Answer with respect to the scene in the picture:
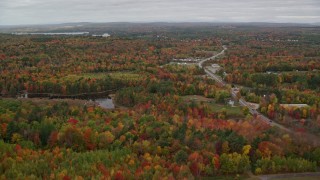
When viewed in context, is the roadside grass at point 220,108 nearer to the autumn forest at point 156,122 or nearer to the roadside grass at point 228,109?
the roadside grass at point 228,109

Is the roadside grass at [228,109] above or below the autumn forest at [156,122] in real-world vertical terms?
below

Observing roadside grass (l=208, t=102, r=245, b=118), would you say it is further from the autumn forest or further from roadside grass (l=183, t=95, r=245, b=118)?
the autumn forest

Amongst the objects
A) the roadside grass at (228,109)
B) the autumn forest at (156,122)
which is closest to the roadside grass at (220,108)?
the roadside grass at (228,109)

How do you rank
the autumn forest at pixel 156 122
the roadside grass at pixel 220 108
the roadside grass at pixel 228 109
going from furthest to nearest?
the roadside grass at pixel 220 108 < the roadside grass at pixel 228 109 < the autumn forest at pixel 156 122

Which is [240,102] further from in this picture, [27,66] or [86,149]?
[27,66]

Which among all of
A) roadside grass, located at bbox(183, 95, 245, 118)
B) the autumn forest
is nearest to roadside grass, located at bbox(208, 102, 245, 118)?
roadside grass, located at bbox(183, 95, 245, 118)

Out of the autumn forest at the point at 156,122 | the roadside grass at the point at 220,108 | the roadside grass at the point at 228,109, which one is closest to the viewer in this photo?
the autumn forest at the point at 156,122

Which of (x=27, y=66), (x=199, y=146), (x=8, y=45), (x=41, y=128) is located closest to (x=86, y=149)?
(x=41, y=128)

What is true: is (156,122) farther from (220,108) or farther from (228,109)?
(220,108)

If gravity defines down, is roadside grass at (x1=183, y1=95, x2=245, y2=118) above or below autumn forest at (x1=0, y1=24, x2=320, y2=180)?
below

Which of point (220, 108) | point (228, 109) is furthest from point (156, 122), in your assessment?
point (220, 108)

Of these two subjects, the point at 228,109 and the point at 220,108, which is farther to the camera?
the point at 220,108

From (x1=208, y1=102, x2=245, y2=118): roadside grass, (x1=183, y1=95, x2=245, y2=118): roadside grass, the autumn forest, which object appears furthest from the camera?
(x1=183, y1=95, x2=245, y2=118): roadside grass
